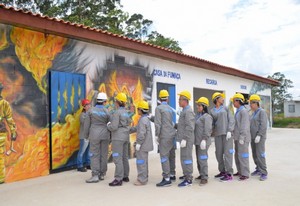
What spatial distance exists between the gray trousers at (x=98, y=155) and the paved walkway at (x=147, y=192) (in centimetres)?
27

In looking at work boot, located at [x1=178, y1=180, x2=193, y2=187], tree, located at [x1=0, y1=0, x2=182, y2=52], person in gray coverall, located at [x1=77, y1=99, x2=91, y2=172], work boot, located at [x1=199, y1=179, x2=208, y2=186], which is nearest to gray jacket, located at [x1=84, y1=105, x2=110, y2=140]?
person in gray coverall, located at [x1=77, y1=99, x2=91, y2=172]

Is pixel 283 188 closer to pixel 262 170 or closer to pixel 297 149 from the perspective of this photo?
pixel 262 170

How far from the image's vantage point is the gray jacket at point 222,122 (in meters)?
6.77

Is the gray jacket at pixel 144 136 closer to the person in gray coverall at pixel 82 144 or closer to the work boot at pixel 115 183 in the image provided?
the work boot at pixel 115 183

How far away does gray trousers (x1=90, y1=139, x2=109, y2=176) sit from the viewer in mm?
6582

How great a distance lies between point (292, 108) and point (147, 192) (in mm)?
43461

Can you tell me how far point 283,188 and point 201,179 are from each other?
4.89ft

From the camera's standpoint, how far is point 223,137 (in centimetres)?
687

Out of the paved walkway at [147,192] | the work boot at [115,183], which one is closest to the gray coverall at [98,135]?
the paved walkway at [147,192]

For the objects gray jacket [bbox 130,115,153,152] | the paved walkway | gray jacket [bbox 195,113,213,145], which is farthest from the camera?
gray jacket [bbox 195,113,213,145]

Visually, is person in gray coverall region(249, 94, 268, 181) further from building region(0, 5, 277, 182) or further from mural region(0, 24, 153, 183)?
mural region(0, 24, 153, 183)

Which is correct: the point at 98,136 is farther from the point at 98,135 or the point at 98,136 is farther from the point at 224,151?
the point at 224,151

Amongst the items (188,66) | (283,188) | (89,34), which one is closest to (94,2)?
(188,66)

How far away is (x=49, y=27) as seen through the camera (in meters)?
6.88
